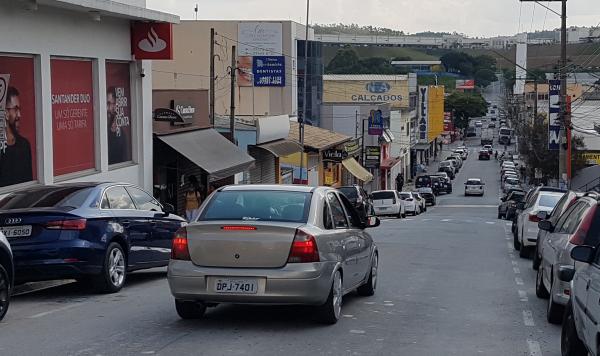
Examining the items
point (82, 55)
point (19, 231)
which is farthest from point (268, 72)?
point (19, 231)

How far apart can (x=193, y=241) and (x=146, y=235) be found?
4.68 meters

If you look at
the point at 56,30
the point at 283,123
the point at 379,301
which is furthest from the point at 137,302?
the point at 283,123

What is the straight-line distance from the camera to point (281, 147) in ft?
126

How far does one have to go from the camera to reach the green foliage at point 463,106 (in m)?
140

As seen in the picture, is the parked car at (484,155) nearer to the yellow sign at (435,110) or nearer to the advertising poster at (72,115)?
the yellow sign at (435,110)

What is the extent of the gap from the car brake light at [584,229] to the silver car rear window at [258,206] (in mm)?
2924

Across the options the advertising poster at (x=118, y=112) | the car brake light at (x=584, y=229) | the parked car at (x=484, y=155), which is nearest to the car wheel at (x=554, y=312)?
the car brake light at (x=584, y=229)

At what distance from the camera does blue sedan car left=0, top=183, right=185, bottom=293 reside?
1193 centimetres

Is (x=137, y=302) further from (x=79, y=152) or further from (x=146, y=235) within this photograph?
(x=79, y=152)

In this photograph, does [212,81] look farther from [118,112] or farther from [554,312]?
[554,312]

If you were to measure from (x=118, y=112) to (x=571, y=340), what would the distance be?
17761mm

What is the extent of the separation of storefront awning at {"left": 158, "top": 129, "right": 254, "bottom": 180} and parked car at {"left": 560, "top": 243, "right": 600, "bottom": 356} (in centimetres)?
1774

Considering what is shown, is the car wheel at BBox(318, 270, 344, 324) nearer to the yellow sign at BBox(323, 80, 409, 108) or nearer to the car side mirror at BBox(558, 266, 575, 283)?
the car side mirror at BBox(558, 266, 575, 283)

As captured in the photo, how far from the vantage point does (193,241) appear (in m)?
9.54
